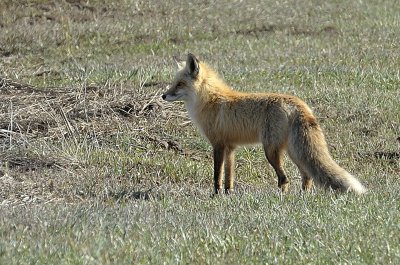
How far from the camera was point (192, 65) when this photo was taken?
10461 millimetres

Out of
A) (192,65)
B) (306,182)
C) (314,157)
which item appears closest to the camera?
(314,157)

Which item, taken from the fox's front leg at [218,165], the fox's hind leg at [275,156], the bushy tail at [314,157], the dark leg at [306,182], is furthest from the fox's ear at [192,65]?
the dark leg at [306,182]

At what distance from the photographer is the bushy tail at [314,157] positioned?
873 cm

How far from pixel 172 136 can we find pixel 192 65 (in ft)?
6.82

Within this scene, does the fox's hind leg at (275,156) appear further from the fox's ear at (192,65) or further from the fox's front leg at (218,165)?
the fox's ear at (192,65)

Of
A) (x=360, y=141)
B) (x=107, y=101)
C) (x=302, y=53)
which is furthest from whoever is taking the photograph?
(x=302, y=53)

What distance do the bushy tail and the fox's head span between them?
1633 millimetres

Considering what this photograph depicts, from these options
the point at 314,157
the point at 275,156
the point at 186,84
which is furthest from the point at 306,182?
the point at 186,84

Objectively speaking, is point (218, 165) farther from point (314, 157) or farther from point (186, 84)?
point (314, 157)

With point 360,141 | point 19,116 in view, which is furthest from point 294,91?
point 19,116

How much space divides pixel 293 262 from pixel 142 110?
724 centimetres

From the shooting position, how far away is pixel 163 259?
19.6 feet

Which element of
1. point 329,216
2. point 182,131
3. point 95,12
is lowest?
point 95,12

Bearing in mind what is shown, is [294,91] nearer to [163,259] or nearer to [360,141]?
[360,141]
